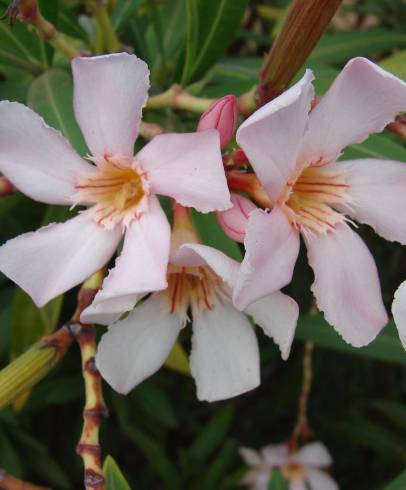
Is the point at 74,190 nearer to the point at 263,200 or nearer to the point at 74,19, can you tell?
the point at 263,200

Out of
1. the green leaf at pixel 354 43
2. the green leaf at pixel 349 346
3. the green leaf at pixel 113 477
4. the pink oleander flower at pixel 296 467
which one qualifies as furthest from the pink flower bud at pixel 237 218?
the pink oleander flower at pixel 296 467

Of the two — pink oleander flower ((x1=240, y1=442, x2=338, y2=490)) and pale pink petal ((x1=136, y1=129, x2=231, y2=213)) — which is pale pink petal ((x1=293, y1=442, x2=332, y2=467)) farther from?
pale pink petal ((x1=136, y1=129, x2=231, y2=213))

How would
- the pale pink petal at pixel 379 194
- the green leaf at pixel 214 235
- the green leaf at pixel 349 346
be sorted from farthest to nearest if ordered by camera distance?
the green leaf at pixel 349 346
the green leaf at pixel 214 235
the pale pink petal at pixel 379 194

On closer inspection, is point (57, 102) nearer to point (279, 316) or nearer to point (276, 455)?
point (279, 316)

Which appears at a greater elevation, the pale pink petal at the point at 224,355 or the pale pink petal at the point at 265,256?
the pale pink petal at the point at 265,256

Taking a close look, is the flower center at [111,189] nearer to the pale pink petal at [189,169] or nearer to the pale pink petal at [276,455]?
the pale pink petal at [189,169]

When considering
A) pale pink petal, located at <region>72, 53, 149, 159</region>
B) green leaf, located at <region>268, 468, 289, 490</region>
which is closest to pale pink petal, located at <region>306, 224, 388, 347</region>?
pale pink petal, located at <region>72, 53, 149, 159</region>

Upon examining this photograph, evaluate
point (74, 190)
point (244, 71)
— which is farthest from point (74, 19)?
point (74, 190)
